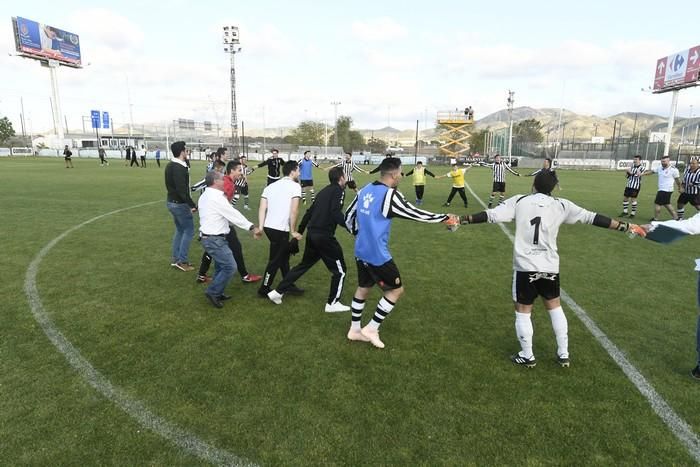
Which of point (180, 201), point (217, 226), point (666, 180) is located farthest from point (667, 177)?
point (180, 201)

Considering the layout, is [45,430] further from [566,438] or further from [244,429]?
[566,438]

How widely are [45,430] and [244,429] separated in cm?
155

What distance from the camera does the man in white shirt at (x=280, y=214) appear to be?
5826mm

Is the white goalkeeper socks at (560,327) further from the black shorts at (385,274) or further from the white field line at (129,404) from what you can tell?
the white field line at (129,404)

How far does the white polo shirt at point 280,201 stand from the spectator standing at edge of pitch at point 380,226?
1.37 m

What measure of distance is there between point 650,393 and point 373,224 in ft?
10.0

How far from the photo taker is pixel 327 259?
18.5 ft

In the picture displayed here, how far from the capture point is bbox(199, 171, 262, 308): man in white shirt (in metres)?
5.61

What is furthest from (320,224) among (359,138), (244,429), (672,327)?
(359,138)

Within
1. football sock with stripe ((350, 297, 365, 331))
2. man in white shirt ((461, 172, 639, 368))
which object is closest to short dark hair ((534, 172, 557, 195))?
man in white shirt ((461, 172, 639, 368))

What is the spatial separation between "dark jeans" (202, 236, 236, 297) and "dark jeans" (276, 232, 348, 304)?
785 millimetres

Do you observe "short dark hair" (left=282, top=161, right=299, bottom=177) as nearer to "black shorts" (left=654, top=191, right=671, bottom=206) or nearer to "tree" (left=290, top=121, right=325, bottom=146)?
"black shorts" (left=654, top=191, right=671, bottom=206)

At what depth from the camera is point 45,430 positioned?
3.26 meters

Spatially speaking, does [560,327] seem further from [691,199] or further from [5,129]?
[5,129]
